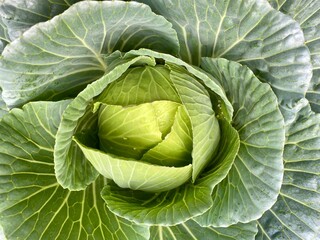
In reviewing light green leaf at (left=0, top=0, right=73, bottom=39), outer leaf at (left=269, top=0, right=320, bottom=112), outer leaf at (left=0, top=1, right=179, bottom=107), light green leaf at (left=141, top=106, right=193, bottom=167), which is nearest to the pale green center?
light green leaf at (left=141, top=106, right=193, bottom=167)

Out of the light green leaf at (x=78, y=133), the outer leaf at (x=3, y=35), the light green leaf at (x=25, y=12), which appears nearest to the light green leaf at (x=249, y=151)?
the light green leaf at (x=78, y=133)

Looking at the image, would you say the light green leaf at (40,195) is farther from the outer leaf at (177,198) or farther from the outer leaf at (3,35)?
the outer leaf at (3,35)

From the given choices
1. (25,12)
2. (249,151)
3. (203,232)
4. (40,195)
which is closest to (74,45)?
(25,12)

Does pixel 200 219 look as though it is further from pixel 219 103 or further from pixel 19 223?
pixel 19 223

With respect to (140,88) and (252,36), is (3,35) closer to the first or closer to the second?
(140,88)

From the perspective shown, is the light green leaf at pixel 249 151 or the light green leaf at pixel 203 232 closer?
the light green leaf at pixel 249 151

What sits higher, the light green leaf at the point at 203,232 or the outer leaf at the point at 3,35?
the outer leaf at the point at 3,35

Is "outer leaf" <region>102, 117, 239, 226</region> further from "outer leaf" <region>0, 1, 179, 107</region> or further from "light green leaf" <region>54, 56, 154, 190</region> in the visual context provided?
Answer: "outer leaf" <region>0, 1, 179, 107</region>
